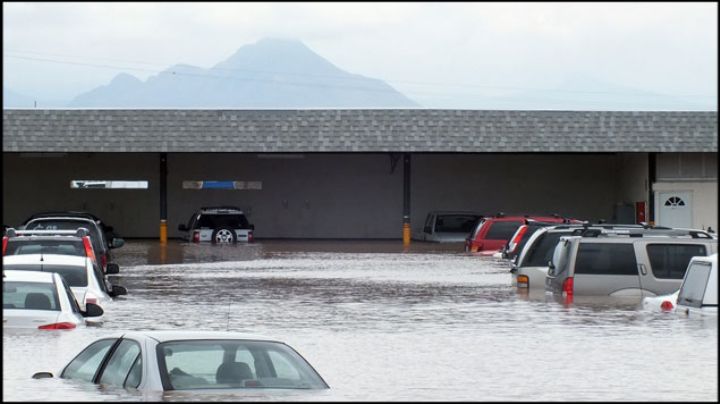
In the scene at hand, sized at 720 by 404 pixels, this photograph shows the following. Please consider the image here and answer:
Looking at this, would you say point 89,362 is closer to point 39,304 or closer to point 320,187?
point 39,304

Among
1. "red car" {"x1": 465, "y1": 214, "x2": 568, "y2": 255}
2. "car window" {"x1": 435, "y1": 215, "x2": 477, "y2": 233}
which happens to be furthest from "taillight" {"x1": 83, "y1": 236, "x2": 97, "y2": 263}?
"car window" {"x1": 435, "y1": 215, "x2": 477, "y2": 233}

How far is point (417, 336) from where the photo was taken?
18.5 m

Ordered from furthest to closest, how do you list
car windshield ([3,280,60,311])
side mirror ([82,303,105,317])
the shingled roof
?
1. the shingled roof
2. side mirror ([82,303,105,317])
3. car windshield ([3,280,60,311])

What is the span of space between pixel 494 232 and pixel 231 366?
106 feet

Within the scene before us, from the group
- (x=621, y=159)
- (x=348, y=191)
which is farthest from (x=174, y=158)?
(x=621, y=159)

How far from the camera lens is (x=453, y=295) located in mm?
26328

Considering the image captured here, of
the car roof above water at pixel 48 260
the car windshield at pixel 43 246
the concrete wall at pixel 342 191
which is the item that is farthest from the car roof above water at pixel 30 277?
the concrete wall at pixel 342 191

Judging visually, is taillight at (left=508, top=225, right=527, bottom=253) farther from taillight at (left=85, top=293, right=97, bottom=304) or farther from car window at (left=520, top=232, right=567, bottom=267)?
taillight at (left=85, top=293, right=97, bottom=304)

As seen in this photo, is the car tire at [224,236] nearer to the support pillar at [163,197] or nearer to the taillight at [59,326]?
the support pillar at [163,197]

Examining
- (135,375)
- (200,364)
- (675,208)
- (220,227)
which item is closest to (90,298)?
(200,364)

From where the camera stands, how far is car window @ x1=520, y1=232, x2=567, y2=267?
76.3ft

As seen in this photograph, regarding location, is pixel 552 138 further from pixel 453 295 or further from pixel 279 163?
pixel 453 295

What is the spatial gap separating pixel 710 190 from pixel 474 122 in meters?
9.25

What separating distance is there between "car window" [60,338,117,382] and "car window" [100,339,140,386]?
0.89 ft
